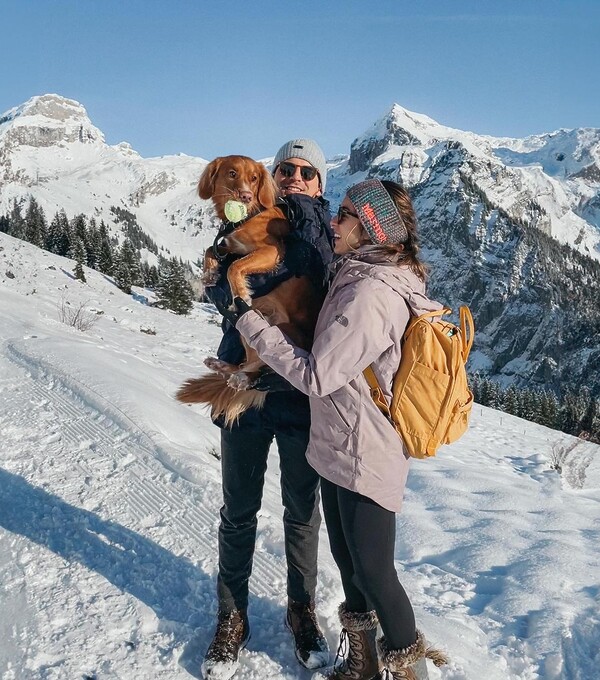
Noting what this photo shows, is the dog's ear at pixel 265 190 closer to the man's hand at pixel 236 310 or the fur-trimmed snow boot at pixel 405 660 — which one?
the man's hand at pixel 236 310

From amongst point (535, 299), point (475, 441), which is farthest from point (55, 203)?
point (475, 441)

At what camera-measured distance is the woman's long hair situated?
2.09 metres

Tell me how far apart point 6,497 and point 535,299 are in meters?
169

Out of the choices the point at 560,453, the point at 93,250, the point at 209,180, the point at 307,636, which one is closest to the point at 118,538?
the point at 307,636

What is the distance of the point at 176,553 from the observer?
3398 millimetres

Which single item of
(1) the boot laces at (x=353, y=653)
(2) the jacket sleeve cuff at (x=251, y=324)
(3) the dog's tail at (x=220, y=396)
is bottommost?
(1) the boot laces at (x=353, y=653)

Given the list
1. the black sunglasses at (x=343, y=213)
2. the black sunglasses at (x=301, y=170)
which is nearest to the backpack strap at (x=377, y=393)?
the black sunglasses at (x=343, y=213)

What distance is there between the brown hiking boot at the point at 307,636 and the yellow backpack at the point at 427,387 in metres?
1.21

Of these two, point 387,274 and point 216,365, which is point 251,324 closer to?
point 216,365

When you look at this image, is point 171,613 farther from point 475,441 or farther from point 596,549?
point 475,441

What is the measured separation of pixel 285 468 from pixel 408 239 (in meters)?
1.23

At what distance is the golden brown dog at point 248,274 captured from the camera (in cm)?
235

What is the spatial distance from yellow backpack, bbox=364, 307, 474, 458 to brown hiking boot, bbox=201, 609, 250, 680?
53.6 inches

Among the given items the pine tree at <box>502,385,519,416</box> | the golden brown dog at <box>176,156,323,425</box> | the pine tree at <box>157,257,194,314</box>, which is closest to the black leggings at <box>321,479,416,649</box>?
the golden brown dog at <box>176,156,323,425</box>
